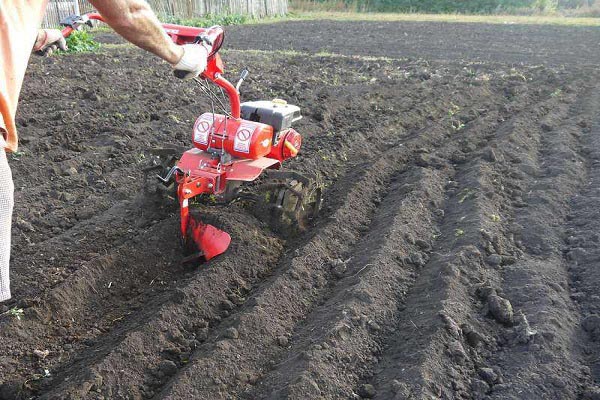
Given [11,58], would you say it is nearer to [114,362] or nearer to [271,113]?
[114,362]

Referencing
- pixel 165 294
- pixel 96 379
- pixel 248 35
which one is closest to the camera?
pixel 96 379

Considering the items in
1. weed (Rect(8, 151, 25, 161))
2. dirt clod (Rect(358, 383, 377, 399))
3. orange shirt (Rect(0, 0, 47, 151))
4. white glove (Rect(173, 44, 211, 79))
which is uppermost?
orange shirt (Rect(0, 0, 47, 151))

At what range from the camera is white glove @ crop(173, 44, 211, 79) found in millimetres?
3630

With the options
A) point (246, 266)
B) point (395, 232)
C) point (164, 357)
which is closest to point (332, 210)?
point (395, 232)

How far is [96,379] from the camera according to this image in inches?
142

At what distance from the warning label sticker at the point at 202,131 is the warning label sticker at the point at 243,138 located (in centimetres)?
26

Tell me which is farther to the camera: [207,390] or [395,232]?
[395,232]

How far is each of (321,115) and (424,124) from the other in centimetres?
144

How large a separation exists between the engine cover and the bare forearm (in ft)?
8.86

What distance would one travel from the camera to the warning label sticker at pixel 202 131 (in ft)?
18.3

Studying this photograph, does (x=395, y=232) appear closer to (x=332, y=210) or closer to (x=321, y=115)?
(x=332, y=210)

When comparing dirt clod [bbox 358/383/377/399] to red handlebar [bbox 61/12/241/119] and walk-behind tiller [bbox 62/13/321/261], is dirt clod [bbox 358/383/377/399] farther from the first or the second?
red handlebar [bbox 61/12/241/119]

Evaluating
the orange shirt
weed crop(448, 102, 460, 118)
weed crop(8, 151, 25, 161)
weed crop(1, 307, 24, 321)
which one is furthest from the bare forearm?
weed crop(448, 102, 460, 118)

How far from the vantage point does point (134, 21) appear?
279 cm
